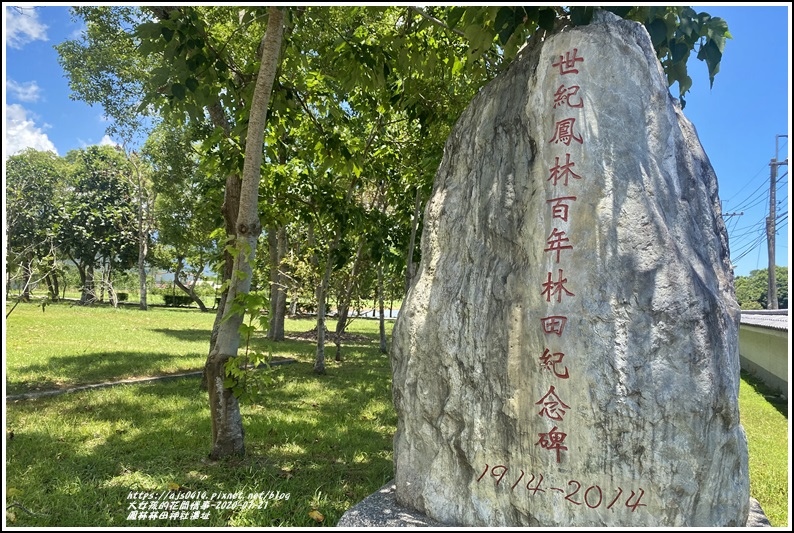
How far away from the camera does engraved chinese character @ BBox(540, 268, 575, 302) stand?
9.74ft


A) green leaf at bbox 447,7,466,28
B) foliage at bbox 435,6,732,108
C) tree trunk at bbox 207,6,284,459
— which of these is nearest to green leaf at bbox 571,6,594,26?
foliage at bbox 435,6,732,108

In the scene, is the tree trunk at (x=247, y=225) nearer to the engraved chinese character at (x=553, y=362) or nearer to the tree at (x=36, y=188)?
the engraved chinese character at (x=553, y=362)

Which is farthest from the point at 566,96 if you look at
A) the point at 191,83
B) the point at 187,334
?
the point at 187,334

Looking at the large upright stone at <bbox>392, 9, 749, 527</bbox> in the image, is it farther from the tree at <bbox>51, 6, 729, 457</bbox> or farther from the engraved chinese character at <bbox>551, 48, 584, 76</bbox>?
the tree at <bbox>51, 6, 729, 457</bbox>

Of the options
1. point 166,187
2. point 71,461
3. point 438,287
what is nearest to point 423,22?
point 438,287

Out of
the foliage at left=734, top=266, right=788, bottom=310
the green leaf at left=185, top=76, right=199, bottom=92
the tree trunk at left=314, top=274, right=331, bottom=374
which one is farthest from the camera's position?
the foliage at left=734, top=266, right=788, bottom=310

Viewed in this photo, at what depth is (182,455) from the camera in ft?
15.2

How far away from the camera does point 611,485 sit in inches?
110

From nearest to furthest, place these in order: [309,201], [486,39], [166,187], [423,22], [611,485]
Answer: [611,485] < [486,39] < [423,22] < [309,201] < [166,187]

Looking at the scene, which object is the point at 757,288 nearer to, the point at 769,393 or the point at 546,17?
the point at 769,393

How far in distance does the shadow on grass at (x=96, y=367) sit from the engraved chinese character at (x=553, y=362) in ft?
22.8

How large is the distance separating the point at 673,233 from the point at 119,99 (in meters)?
10.3

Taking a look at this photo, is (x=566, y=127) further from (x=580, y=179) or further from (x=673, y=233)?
(x=673, y=233)

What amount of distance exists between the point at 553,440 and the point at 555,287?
837 mm
